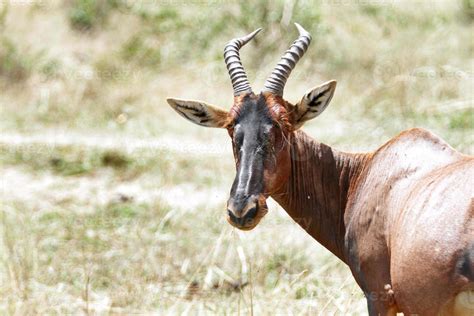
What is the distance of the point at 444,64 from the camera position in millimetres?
19172

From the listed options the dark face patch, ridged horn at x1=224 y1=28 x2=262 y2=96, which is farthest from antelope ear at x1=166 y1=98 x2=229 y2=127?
the dark face patch

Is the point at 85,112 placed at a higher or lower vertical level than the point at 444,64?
lower

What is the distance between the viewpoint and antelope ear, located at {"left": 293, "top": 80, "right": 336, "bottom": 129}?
8453 millimetres

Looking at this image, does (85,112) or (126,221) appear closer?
(126,221)

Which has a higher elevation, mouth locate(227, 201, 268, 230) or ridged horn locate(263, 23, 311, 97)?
ridged horn locate(263, 23, 311, 97)

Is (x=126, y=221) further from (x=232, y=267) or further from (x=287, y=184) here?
(x=287, y=184)

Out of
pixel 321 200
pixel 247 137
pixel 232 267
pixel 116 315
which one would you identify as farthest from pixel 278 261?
pixel 247 137

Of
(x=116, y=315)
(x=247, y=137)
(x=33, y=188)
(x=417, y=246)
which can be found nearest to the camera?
(x=417, y=246)

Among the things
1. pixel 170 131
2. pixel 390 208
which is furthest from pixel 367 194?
pixel 170 131

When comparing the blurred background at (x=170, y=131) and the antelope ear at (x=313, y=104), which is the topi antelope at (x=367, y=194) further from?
the blurred background at (x=170, y=131)

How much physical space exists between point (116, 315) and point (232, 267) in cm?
209

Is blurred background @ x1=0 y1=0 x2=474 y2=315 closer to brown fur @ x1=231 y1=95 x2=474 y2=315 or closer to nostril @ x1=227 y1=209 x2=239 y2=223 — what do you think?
brown fur @ x1=231 y1=95 x2=474 y2=315

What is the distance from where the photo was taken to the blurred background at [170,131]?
11414 mm

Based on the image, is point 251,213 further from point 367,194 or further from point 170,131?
point 170,131
